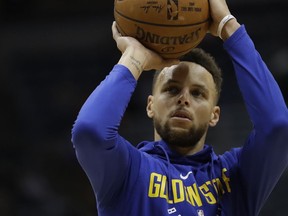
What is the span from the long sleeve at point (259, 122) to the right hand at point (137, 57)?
14.0 inches

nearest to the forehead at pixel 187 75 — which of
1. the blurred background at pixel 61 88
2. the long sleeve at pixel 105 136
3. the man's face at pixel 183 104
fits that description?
the man's face at pixel 183 104

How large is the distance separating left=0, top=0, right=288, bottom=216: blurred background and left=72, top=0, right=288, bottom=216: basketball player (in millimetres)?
5204

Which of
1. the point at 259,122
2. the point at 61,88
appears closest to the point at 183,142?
the point at 259,122

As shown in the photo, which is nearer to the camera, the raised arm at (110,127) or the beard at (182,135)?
the raised arm at (110,127)

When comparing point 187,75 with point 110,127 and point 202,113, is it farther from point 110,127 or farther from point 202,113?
point 110,127

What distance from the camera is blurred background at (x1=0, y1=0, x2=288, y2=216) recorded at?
889 centimetres

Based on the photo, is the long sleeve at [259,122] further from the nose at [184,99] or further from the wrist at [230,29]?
the nose at [184,99]

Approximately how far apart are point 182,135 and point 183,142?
0.15 feet

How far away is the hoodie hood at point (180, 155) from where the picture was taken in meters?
3.35

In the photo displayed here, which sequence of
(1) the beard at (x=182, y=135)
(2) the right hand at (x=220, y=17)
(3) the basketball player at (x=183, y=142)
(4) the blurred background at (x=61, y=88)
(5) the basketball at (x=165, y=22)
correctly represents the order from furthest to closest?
(4) the blurred background at (x=61, y=88)
(1) the beard at (x=182, y=135)
(2) the right hand at (x=220, y=17)
(5) the basketball at (x=165, y=22)
(3) the basketball player at (x=183, y=142)

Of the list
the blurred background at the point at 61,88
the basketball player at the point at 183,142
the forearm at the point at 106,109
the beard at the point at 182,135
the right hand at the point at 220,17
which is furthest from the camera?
the blurred background at the point at 61,88

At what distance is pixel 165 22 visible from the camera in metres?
3.02

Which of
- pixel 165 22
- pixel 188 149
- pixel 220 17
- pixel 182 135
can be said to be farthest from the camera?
pixel 188 149

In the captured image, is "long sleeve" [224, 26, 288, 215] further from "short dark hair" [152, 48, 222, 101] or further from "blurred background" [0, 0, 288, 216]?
"blurred background" [0, 0, 288, 216]
